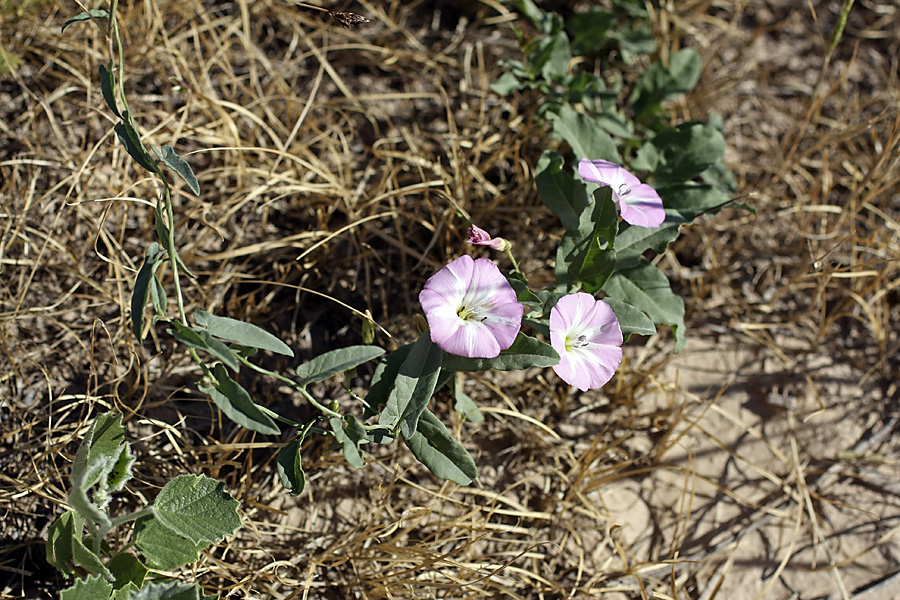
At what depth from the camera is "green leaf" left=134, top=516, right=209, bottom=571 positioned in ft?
5.25

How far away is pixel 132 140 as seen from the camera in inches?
56.4

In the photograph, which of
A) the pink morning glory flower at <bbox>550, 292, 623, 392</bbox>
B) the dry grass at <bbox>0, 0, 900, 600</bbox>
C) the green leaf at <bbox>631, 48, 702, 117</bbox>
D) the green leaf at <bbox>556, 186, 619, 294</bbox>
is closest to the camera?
the pink morning glory flower at <bbox>550, 292, 623, 392</bbox>

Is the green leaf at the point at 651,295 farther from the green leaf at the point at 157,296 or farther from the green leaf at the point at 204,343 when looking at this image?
the green leaf at the point at 157,296

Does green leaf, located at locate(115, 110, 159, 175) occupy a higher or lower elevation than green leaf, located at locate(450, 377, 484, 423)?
higher

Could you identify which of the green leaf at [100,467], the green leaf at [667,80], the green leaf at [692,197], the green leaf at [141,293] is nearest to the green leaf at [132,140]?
the green leaf at [141,293]

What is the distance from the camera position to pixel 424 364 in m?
1.61

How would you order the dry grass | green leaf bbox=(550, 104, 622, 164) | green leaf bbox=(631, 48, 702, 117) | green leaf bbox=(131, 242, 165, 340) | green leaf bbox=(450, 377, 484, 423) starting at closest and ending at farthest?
green leaf bbox=(131, 242, 165, 340) → green leaf bbox=(450, 377, 484, 423) → the dry grass → green leaf bbox=(550, 104, 622, 164) → green leaf bbox=(631, 48, 702, 117)

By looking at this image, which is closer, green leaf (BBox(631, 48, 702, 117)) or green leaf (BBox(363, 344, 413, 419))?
green leaf (BBox(363, 344, 413, 419))

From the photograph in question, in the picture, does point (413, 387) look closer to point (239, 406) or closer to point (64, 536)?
point (239, 406)

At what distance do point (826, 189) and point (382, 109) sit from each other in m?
1.79

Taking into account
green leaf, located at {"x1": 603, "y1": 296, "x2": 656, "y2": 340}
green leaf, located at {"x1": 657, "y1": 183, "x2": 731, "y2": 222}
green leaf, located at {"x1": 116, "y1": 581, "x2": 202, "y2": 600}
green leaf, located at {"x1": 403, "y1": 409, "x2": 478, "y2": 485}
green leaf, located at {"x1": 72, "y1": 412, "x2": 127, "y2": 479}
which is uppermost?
green leaf, located at {"x1": 657, "y1": 183, "x2": 731, "y2": 222}

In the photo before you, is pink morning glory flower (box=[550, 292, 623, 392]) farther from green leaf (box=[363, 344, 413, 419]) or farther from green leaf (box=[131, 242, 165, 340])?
green leaf (box=[131, 242, 165, 340])

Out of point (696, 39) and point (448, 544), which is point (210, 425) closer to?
point (448, 544)

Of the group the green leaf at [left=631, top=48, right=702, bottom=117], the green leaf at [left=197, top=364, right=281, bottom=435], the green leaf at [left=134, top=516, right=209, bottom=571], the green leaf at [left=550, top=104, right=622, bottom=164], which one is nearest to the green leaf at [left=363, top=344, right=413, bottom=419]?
the green leaf at [left=197, top=364, right=281, bottom=435]
